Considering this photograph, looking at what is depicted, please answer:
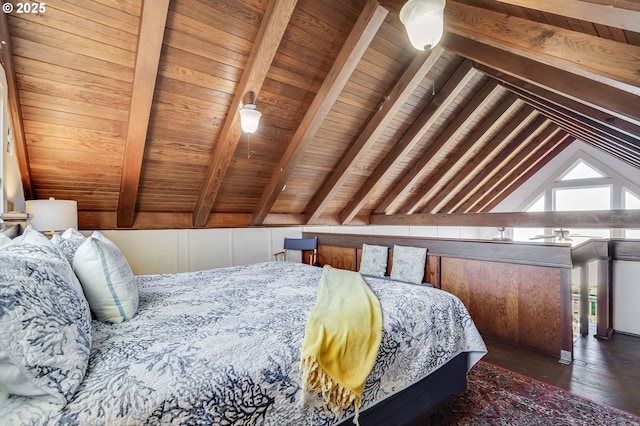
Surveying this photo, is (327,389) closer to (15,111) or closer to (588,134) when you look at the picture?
(15,111)

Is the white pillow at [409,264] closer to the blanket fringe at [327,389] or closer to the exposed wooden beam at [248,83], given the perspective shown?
the exposed wooden beam at [248,83]

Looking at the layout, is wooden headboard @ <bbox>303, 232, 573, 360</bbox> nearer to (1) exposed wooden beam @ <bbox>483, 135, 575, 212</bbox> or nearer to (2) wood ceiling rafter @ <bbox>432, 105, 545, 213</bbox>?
(2) wood ceiling rafter @ <bbox>432, 105, 545, 213</bbox>

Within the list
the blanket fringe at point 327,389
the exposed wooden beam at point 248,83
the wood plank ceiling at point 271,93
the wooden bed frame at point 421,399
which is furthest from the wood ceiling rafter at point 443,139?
the blanket fringe at point 327,389

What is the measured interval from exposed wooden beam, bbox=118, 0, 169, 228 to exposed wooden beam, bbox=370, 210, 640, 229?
4501 millimetres

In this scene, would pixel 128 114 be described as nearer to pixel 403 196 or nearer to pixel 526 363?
pixel 526 363

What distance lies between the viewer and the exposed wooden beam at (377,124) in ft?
11.4

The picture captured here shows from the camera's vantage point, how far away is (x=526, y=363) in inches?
102

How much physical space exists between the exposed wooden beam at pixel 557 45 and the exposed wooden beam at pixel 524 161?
5.09m

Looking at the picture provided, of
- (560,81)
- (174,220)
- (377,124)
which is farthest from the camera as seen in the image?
(174,220)

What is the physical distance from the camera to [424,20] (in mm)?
1791

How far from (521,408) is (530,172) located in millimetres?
6855

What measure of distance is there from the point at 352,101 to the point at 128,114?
247 centimetres

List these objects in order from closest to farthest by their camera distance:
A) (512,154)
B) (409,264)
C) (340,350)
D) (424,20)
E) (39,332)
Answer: (39,332) < (340,350) < (424,20) < (409,264) < (512,154)

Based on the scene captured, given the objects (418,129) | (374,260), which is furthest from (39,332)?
(418,129)
